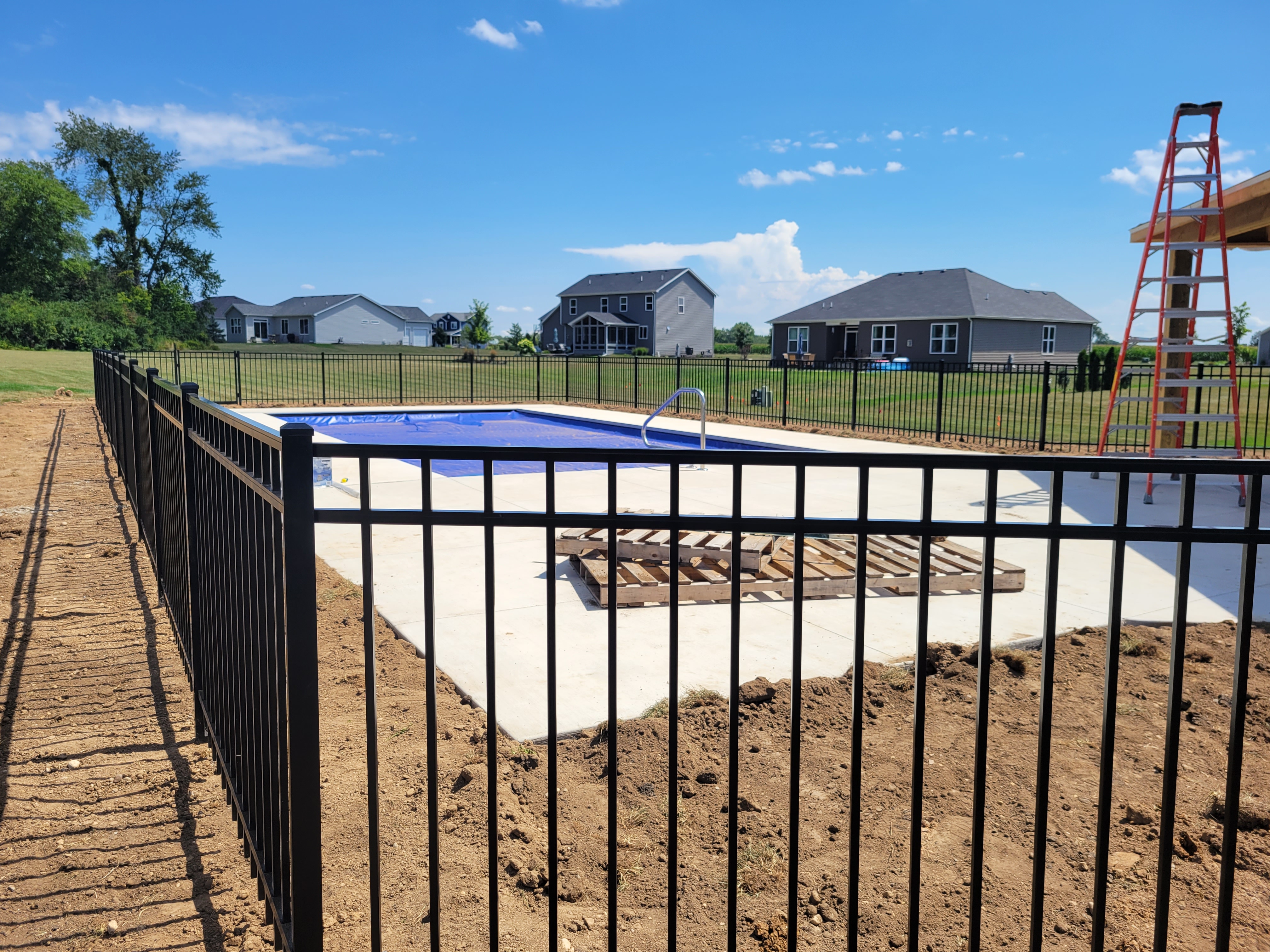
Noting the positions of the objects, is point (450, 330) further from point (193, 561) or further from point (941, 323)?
point (193, 561)

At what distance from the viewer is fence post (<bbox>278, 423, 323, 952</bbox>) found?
82.8 inches

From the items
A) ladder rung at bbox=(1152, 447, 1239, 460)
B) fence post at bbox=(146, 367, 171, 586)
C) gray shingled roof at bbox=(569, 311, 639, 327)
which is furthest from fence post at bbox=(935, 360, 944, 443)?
gray shingled roof at bbox=(569, 311, 639, 327)

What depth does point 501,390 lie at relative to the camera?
31.0 m

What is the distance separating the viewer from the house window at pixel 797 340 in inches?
2035

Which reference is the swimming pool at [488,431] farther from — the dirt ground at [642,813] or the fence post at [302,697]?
the fence post at [302,697]

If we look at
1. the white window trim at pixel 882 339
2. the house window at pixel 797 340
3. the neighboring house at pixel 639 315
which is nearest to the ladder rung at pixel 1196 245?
the white window trim at pixel 882 339

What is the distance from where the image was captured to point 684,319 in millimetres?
66625

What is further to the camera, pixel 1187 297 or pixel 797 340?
pixel 797 340

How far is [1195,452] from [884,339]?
37636mm

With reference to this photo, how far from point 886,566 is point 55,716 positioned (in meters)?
5.16

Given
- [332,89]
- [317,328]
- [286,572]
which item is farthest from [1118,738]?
[317,328]

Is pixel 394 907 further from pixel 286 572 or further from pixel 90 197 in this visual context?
pixel 90 197

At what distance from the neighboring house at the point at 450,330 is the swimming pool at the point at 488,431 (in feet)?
181

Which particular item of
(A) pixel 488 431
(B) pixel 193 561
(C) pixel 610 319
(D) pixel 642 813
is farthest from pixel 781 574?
(C) pixel 610 319
